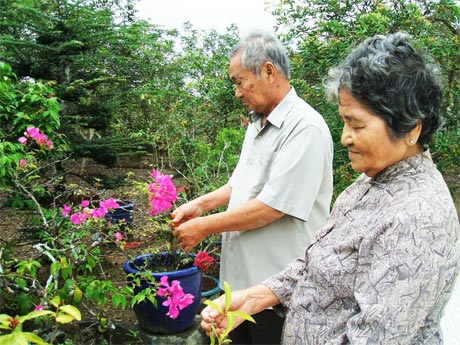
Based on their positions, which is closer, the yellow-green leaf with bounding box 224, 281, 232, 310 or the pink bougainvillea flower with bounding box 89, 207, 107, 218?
the yellow-green leaf with bounding box 224, 281, 232, 310

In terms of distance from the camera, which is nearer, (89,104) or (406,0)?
(406,0)

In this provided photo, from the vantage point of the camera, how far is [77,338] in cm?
219

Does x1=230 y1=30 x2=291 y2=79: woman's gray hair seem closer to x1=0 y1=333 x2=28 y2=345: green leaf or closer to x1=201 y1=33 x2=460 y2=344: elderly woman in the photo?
x1=201 y1=33 x2=460 y2=344: elderly woman

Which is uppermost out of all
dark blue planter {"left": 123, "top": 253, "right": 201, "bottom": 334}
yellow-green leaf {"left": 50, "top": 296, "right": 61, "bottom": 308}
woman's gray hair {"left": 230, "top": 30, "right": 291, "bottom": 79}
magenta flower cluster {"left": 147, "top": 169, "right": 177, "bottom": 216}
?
woman's gray hair {"left": 230, "top": 30, "right": 291, "bottom": 79}

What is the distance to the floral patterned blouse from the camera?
0.83 metres

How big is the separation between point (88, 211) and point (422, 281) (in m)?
1.63

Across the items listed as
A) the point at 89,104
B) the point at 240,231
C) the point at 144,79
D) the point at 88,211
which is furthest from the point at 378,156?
the point at 144,79

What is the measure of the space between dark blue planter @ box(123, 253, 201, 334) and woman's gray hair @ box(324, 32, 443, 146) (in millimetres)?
1637

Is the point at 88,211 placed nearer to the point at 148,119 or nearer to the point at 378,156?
the point at 378,156

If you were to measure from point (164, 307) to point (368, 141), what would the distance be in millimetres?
1785

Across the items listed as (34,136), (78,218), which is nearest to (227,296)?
(78,218)

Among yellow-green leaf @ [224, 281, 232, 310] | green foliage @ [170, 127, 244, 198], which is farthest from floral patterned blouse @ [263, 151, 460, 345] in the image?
green foliage @ [170, 127, 244, 198]

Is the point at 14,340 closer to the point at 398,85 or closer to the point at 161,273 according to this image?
the point at 398,85

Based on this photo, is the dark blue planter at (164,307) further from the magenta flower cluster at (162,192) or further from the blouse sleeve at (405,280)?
the blouse sleeve at (405,280)
